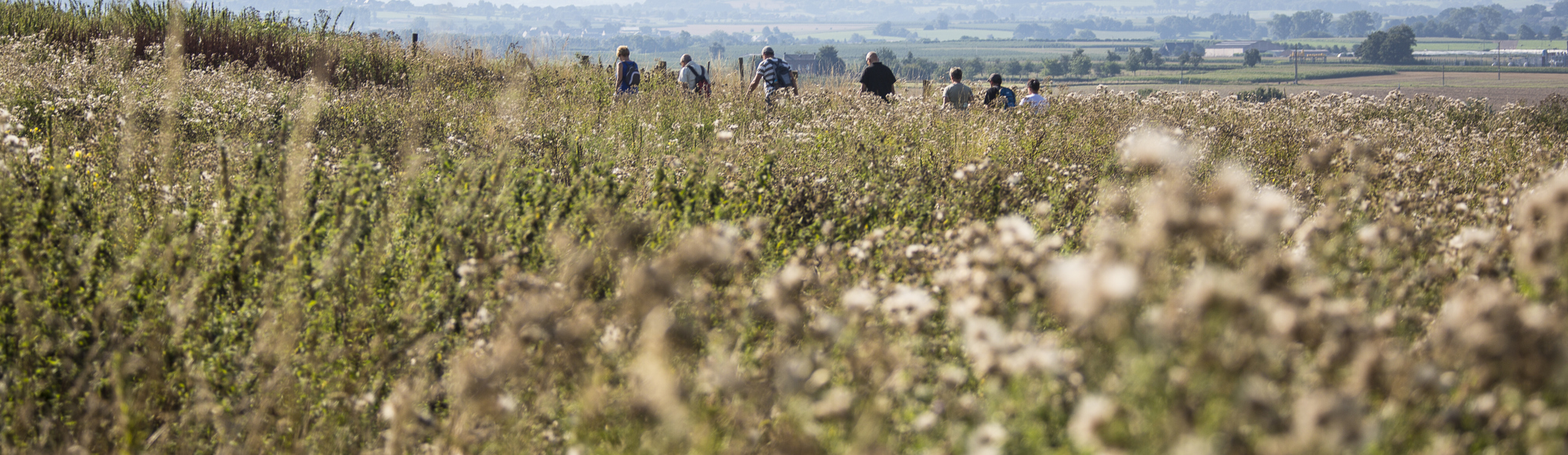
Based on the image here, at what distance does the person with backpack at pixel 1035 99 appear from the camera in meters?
11.2

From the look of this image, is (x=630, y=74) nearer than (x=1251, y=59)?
Yes

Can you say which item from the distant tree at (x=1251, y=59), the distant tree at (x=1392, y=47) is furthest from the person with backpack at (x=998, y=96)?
the distant tree at (x=1392, y=47)

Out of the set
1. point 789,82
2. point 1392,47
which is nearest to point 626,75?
point 789,82

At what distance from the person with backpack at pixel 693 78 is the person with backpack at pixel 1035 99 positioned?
14.7 feet

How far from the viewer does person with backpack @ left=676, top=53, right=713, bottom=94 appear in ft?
43.7

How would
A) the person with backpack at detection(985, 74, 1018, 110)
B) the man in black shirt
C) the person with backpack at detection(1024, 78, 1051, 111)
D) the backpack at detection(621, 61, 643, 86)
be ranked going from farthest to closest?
1. the man in black shirt
2. the backpack at detection(621, 61, 643, 86)
3. the person with backpack at detection(1024, 78, 1051, 111)
4. the person with backpack at detection(985, 74, 1018, 110)

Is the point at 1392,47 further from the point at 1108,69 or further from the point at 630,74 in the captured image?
the point at 630,74

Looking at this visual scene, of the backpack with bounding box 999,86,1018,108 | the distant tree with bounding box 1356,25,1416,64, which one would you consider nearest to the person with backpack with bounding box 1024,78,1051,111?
the backpack with bounding box 999,86,1018,108

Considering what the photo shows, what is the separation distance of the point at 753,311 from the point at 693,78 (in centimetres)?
1118

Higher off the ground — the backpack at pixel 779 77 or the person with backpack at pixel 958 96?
the backpack at pixel 779 77

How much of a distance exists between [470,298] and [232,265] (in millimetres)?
757

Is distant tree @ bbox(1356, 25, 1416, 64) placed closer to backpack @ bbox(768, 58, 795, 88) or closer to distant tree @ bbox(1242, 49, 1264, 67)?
distant tree @ bbox(1242, 49, 1264, 67)

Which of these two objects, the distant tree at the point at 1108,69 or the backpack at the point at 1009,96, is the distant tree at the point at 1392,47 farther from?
the backpack at the point at 1009,96

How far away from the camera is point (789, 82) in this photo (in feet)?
43.2
